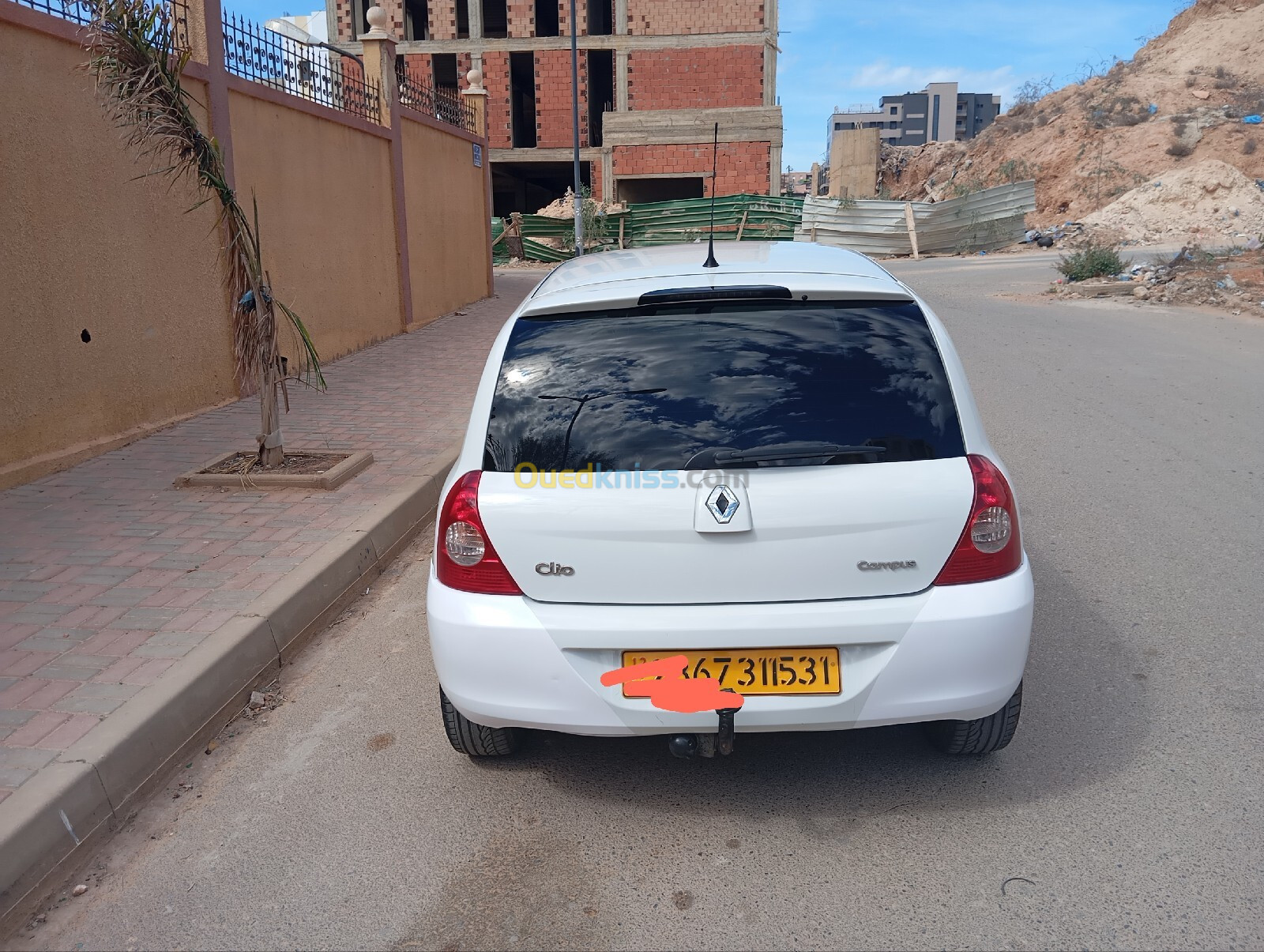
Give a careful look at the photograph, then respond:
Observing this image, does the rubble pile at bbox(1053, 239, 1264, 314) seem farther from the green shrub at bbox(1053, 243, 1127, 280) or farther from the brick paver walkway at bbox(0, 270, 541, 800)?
the brick paver walkway at bbox(0, 270, 541, 800)

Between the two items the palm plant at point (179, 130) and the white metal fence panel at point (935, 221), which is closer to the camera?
the palm plant at point (179, 130)

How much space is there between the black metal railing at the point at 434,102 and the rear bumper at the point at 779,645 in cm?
1348

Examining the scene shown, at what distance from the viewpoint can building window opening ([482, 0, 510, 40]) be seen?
4497cm

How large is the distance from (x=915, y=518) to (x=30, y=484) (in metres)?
6.11

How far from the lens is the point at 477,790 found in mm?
3330

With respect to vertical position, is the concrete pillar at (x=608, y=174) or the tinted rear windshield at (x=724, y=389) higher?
the concrete pillar at (x=608, y=174)

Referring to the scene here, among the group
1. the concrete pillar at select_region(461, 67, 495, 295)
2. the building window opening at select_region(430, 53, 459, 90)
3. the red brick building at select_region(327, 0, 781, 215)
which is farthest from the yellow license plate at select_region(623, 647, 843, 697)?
the building window opening at select_region(430, 53, 459, 90)

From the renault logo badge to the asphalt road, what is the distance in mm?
969

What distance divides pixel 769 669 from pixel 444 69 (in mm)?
47242

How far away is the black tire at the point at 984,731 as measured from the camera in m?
3.24

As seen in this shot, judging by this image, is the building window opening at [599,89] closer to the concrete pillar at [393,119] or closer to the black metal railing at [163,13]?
the concrete pillar at [393,119]

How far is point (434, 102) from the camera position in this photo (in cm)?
1648

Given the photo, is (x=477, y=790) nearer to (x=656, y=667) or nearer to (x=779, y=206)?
(x=656, y=667)

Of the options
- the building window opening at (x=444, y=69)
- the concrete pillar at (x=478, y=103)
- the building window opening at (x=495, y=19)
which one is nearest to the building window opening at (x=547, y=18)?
the building window opening at (x=495, y=19)
